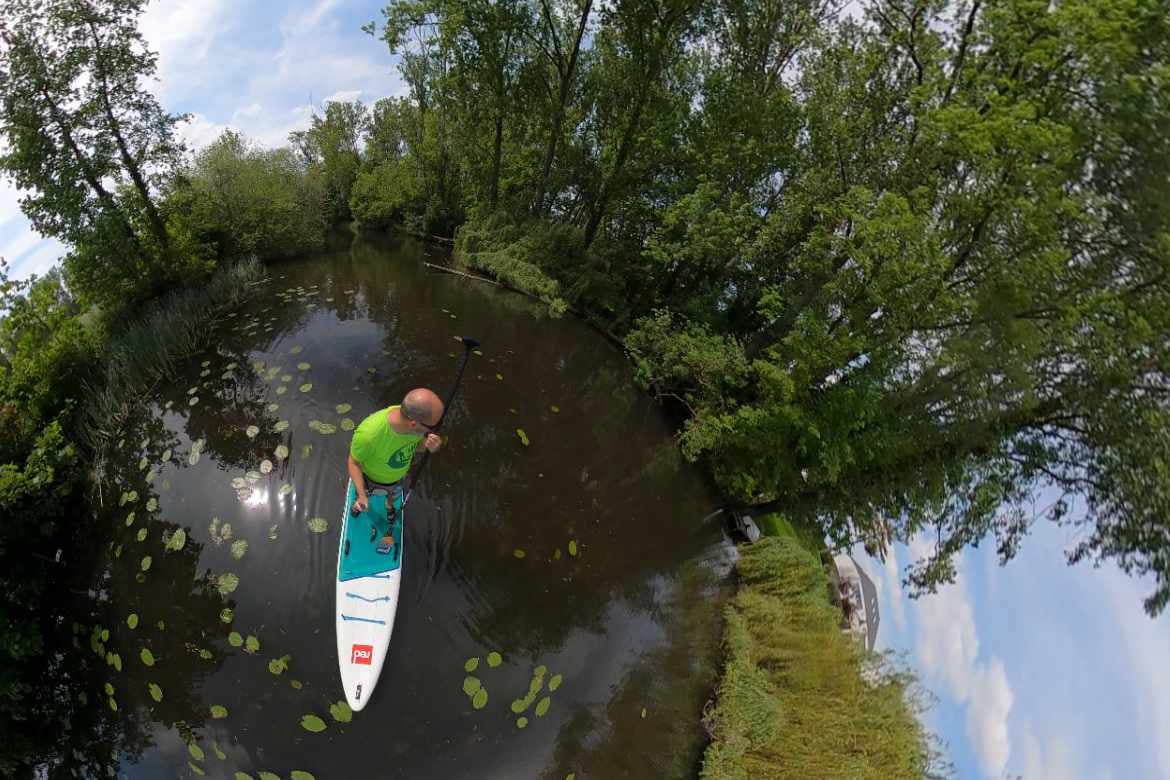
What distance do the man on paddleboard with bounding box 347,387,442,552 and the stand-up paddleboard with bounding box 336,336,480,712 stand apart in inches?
15.2

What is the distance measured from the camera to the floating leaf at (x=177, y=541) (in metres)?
7.20

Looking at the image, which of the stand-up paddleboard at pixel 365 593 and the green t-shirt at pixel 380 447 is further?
the stand-up paddleboard at pixel 365 593

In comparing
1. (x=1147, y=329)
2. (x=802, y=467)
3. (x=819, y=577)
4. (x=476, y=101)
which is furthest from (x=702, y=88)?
(x=819, y=577)

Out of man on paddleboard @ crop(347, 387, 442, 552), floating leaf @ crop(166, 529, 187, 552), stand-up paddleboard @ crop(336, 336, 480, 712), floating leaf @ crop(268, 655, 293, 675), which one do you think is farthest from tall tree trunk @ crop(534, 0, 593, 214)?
floating leaf @ crop(268, 655, 293, 675)

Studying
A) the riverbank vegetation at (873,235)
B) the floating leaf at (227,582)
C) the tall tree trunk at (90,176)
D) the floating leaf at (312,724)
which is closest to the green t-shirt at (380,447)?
the floating leaf at (227,582)

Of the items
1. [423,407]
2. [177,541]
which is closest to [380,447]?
[423,407]

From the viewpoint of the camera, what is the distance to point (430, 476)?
308 inches

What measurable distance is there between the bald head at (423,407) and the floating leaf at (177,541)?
15.3ft

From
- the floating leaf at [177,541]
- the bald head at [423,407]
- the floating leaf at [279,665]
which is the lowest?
the floating leaf at [279,665]

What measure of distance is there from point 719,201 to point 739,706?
1238 centimetres

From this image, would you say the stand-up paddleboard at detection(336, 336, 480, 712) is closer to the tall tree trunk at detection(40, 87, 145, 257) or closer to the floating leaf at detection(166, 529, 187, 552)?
the floating leaf at detection(166, 529, 187, 552)

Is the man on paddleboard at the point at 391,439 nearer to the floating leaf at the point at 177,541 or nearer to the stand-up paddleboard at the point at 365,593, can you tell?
the stand-up paddleboard at the point at 365,593

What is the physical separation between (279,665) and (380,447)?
3.24 metres

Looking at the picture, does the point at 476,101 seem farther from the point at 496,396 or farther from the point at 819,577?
the point at 819,577
